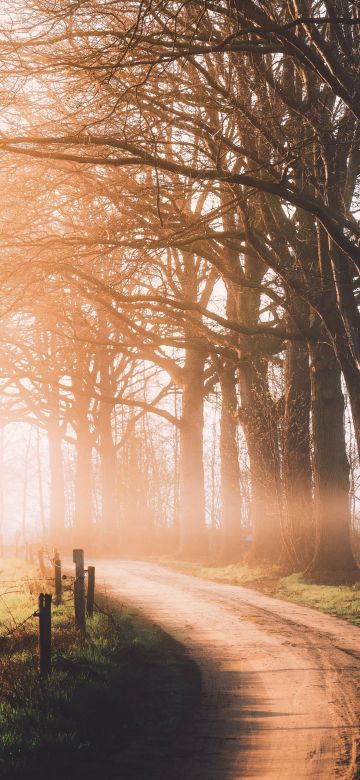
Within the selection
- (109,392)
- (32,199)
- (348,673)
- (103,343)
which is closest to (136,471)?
(109,392)

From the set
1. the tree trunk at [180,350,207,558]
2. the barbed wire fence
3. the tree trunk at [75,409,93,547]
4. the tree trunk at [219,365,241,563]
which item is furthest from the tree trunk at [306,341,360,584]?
the tree trunk at [75,409,93,547]

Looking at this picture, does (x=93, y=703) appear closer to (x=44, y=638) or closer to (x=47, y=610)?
(x=44, y=638)

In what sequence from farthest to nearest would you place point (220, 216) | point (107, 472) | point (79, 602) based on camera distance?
point (107, 472) < point (220, 216) < point (79, 602)

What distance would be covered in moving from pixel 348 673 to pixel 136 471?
131 ft

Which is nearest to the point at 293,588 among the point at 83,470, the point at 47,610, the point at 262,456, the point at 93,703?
the point at 262,456

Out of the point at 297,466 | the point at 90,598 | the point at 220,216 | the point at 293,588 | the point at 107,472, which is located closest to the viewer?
the point at 90,598

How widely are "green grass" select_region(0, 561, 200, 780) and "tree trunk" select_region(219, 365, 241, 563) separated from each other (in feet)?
47.3

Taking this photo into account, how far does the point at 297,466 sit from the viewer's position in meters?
18.9

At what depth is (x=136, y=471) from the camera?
4775 cm

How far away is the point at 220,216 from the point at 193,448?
15287 millimetres

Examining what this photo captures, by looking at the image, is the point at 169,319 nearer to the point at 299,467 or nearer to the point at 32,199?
the point at 299,467

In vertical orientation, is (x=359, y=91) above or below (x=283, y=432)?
above

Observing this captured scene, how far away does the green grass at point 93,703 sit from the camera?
5730 mm

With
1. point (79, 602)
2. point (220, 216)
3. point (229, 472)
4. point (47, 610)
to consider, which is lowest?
point (79, 602)
